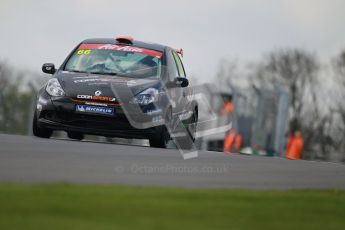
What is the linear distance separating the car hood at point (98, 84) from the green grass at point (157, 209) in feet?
18.4

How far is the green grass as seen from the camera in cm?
544

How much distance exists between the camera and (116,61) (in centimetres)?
1402

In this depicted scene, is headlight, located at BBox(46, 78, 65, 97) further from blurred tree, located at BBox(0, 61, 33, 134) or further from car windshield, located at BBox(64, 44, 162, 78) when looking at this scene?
blurred tree, located at BBox(0, 61, 33, 134)

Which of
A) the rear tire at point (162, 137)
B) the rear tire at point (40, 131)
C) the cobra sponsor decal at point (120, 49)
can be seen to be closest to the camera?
the rear tire at point (162, 137)

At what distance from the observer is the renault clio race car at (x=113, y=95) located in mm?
12953

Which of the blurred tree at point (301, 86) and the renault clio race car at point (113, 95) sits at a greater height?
the renault clio race car at point (113, 95)

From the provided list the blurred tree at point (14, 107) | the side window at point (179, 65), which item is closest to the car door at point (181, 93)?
the side window at point (179, 65)

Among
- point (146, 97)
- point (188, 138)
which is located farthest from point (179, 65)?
point (146, 97)

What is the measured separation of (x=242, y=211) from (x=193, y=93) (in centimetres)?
942

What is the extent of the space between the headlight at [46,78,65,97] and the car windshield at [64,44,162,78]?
2.06 feet

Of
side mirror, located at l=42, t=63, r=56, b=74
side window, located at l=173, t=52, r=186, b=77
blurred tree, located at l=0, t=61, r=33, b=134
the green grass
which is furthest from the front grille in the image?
blurred tree, located at l=0, t=61, r=33, b=134

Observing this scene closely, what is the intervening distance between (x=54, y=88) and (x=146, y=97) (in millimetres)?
1254

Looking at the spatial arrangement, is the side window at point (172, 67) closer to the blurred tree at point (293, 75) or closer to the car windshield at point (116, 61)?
the car windshield at point (116, 61)

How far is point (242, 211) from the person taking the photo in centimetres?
638
